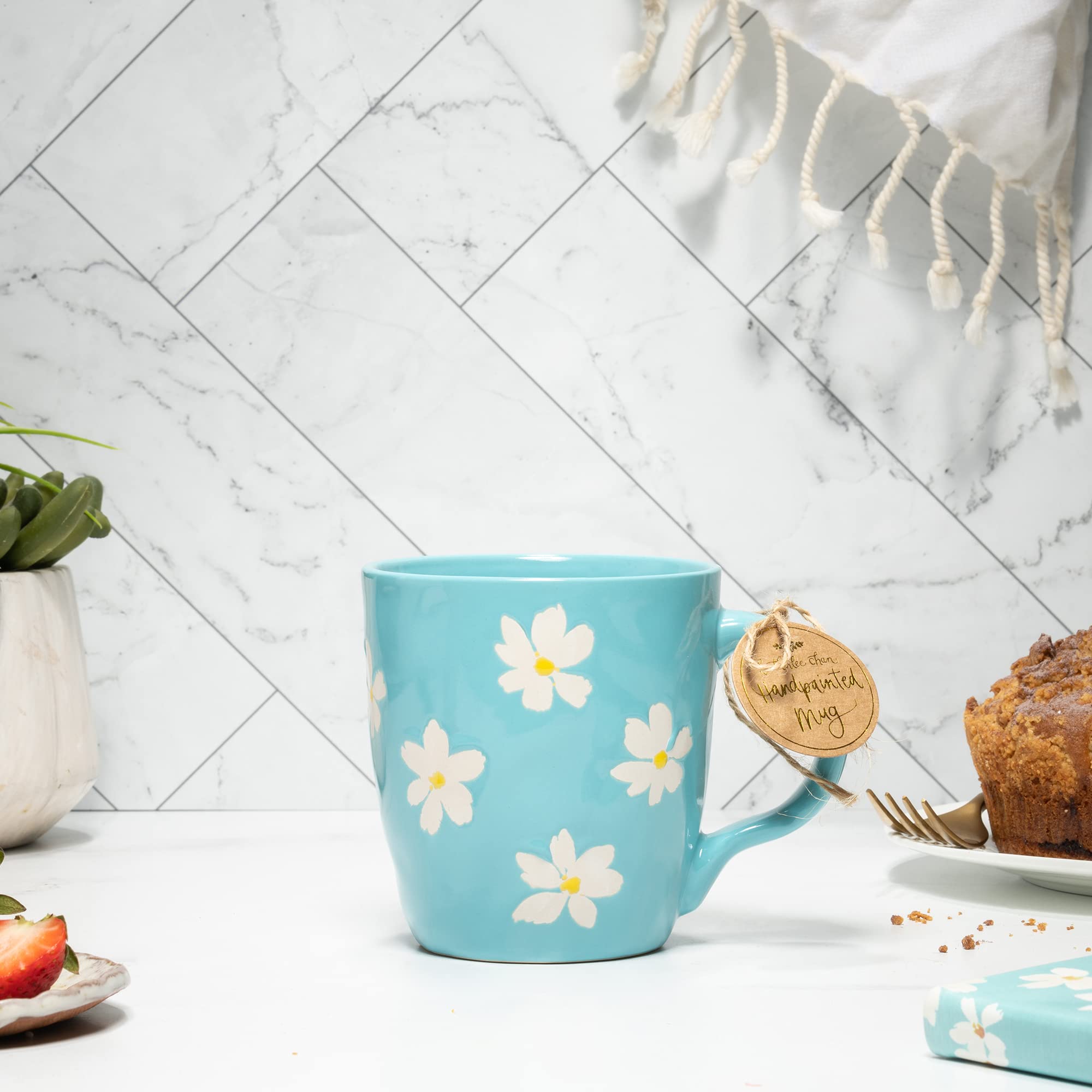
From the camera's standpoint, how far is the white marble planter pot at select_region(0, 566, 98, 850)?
835 mm

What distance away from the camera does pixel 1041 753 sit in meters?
0.76

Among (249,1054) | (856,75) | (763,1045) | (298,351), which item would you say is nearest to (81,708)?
(298,351)

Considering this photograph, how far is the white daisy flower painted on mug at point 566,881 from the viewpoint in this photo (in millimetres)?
597

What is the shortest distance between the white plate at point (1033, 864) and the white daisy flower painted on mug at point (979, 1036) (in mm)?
229

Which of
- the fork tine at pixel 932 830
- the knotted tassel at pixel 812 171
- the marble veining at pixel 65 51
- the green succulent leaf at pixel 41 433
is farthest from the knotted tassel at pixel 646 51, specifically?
the fork tine at pixel 932 830

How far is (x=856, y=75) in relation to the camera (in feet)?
3.01

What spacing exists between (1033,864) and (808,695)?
213 mm

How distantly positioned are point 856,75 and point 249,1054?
802mm

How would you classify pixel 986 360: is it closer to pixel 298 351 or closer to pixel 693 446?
pixel 693 446

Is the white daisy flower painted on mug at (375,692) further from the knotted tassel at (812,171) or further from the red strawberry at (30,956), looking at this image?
the knotted tassel at (812,171)

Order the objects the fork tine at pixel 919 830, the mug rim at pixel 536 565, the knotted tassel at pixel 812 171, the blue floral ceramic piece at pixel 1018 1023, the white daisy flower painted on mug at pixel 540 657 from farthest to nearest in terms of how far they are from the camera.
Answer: the knotted tassel at pixel 812 171, the fork tine at pixel 919 830, the mug rim at pixel 536 565, the white daisy flower painted on mug at pixel 540 657, the blue floral ceramic piece at pixel 1018 1023

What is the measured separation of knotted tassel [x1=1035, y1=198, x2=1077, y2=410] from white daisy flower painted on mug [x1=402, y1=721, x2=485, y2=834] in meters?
0.67

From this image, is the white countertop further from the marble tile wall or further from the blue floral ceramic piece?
the marble tile wall

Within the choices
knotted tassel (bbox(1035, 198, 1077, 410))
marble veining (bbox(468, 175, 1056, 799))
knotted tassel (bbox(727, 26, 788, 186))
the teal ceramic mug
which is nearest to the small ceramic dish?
the teal ceramic mug
